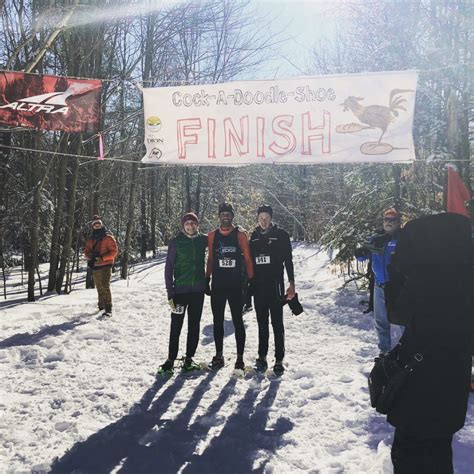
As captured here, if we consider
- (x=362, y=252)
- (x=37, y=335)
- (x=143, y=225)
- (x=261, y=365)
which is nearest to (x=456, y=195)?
(x=362, y=252)

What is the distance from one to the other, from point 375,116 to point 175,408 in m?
4.25

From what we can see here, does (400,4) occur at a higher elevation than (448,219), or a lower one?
higher

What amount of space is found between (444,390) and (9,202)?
18646mm

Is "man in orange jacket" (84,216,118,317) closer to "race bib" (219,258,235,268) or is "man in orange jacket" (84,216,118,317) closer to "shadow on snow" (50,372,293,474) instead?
"race bib" (219,258,235,268)

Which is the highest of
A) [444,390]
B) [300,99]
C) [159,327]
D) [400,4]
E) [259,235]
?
[400,4]

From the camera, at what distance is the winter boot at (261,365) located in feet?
18.4

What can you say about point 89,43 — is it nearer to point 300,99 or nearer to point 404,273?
point 300,99

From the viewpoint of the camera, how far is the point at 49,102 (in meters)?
6.51

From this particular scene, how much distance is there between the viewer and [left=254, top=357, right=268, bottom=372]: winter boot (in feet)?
18.4

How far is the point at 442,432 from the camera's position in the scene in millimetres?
2260

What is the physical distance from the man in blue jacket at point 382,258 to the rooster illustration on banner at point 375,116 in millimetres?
839

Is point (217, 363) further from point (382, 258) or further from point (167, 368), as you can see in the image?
point (382, 258)

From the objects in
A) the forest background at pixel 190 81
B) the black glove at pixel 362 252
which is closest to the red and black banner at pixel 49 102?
the forest background at pixel 190 81

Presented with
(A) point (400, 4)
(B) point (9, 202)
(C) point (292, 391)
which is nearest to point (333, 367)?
(C) point (292, 391)
